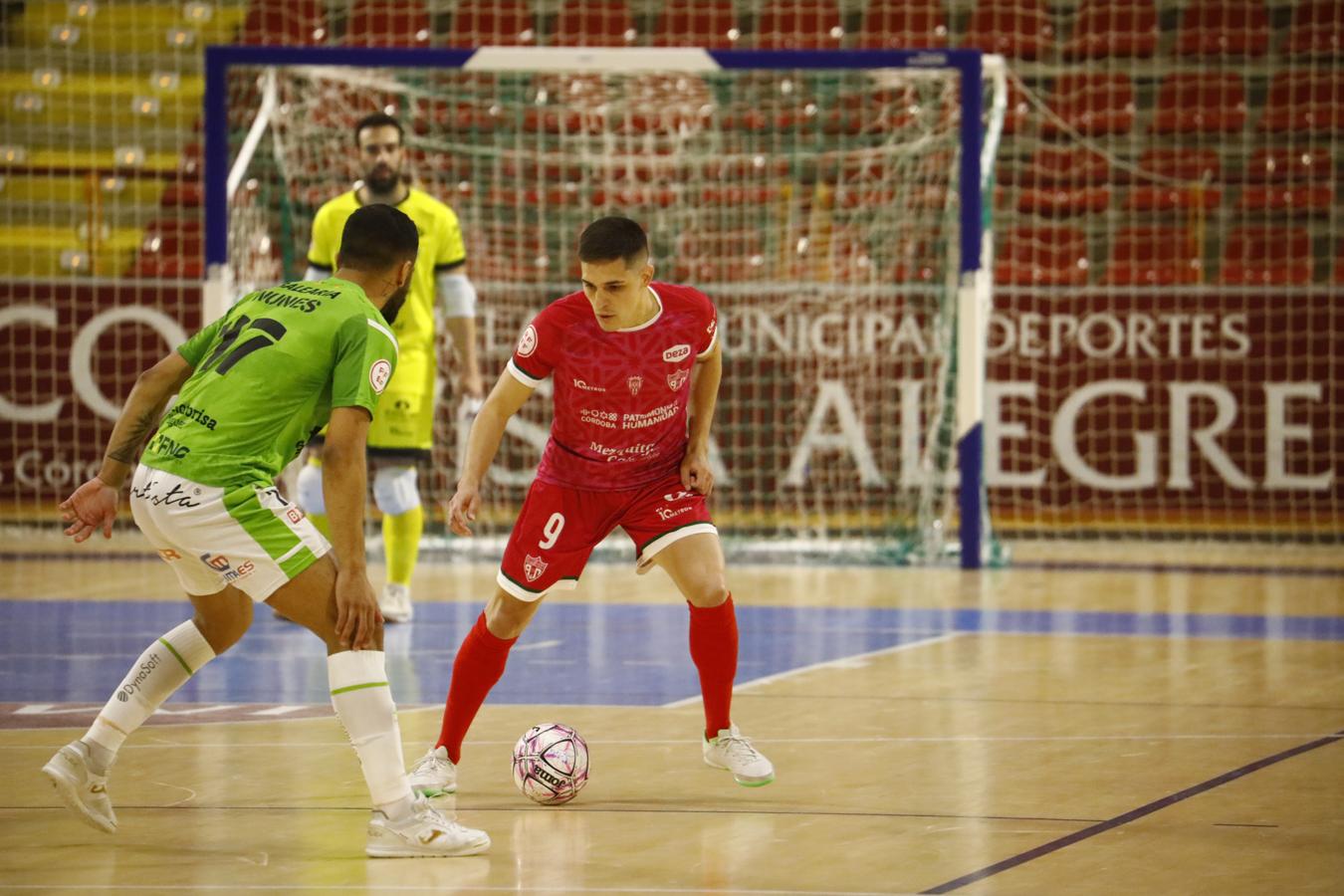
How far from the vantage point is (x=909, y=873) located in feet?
13.6

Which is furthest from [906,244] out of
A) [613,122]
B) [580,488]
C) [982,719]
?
[580,488]

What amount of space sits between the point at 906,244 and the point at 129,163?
6.27 m

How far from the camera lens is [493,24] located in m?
15.5

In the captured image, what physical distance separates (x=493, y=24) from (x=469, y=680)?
11.3 metres

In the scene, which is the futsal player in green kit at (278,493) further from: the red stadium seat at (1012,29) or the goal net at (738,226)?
the red stadium seat at (1012,29)

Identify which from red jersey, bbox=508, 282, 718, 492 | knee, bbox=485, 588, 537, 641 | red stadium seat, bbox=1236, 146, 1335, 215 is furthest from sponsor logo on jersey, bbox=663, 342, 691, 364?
red stadium seat, bbox=1236, 146, 1335, 215

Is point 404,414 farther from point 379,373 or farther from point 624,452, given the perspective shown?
point 379,373

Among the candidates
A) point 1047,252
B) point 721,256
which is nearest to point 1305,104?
point 1047,252

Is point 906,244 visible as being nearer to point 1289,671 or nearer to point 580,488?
point 1289,671

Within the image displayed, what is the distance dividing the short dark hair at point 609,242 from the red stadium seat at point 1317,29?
36.3 ft

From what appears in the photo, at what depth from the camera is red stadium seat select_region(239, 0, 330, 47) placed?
15461mm

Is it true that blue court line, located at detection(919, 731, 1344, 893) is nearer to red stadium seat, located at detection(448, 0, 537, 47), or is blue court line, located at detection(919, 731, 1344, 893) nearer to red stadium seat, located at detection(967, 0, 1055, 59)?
red stadium seat, located at detection(967, 0, 1055, 59)

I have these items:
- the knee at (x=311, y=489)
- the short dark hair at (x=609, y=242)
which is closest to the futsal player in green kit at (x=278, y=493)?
the short dark hair at (x=609, y=242)

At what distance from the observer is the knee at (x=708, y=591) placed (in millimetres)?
5188
